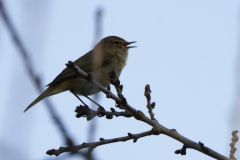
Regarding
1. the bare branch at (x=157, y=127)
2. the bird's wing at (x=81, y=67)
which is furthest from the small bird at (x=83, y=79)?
the bare branch at (x=157, y=127)

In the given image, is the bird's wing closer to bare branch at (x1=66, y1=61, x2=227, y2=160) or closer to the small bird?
the small bird

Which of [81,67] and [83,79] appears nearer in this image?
[83,79]

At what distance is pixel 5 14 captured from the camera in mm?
1712

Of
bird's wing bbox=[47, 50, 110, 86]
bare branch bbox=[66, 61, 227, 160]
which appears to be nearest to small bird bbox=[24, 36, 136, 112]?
bird's wing bbox=[47, 50, 110, 86]

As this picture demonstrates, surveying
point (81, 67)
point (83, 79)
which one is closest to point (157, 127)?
point (83, 79)

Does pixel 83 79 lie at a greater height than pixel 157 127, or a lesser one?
greater

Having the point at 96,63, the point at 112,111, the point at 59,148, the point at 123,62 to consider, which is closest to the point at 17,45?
the point at 96,63

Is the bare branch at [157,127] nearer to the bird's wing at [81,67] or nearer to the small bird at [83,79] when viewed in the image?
the small bird at [83,79]

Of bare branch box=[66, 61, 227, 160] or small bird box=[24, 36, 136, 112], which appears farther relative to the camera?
small bird box=[24, 36, 136, 112]

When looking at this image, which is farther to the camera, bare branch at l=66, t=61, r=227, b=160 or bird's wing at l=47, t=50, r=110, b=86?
bird's wing at l=47, t=50, r=110, b=86

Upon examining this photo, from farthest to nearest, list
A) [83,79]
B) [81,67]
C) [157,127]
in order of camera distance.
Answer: [81,67] < [83,79] < [157,127]

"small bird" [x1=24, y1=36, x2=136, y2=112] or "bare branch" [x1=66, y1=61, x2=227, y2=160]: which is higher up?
"small bird" [x1=24, y1=36, x2=136, y2=112]

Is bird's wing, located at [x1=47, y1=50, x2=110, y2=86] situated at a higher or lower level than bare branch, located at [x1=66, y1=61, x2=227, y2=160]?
higher

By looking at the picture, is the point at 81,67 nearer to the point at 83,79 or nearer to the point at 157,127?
Result: the point at 83,79
